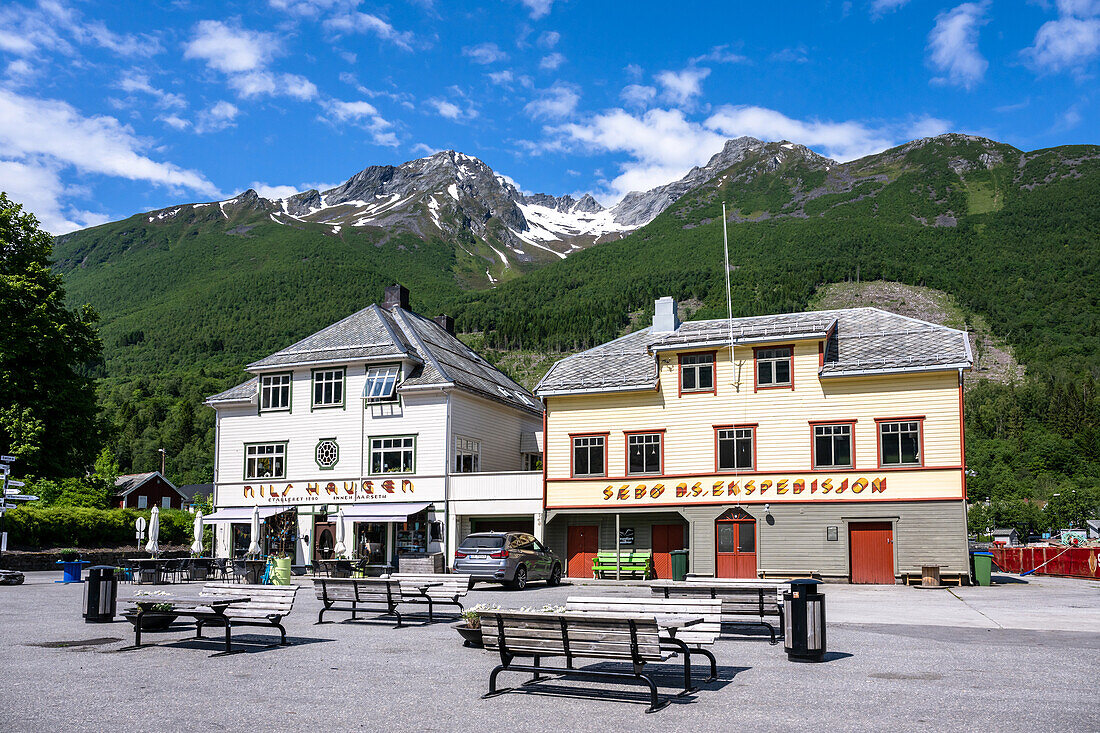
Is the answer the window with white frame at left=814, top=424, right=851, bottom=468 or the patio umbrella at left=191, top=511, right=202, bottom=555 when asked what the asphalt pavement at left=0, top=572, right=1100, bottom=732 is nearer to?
the window with white frame at left=814, top=424, right=851, bottom=468

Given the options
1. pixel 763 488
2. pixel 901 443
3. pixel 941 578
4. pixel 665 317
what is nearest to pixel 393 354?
pixel 665 317

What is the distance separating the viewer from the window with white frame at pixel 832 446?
32688 millimetres

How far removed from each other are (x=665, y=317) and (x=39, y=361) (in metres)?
26.2

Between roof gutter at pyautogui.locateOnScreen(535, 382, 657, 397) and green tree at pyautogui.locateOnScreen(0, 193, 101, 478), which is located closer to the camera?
roof gutter at pyautogui.locateOnScreen(535, 382, 657, 397)

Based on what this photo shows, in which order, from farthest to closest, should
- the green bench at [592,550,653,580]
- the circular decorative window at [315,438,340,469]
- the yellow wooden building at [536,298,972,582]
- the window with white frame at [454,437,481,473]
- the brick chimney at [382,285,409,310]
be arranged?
the brick chimney at [382,285,409,310] → the circular decorative window at [315,438,340,469] → the window with white frame at [454,437,481,473] → the green bench at [592,550,653,580] → the yellow wooden building at [536,298,972,582]

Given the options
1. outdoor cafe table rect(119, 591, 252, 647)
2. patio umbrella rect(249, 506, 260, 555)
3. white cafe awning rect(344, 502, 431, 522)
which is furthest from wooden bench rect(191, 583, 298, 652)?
white cafe awning rect(344, 502, 431, 522)

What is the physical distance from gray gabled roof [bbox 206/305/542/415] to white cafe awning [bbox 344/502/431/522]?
4.75m

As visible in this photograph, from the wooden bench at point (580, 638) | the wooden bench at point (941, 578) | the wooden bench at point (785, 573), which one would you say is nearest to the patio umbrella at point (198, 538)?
the wooden bench at point (785, 573)

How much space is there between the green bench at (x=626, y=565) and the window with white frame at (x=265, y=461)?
585 inches

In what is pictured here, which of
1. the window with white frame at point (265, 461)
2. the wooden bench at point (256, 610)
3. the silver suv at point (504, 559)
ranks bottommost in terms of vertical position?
the silver suv at point (504, 559)

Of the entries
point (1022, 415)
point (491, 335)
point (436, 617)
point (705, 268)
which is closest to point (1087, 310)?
point (1022, 415)

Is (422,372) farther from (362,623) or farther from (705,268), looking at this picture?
(705,268)

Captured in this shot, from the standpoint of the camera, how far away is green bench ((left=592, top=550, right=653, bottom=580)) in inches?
1340

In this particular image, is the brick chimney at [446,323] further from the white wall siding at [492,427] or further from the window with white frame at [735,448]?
the window with white frame at [735,448]
